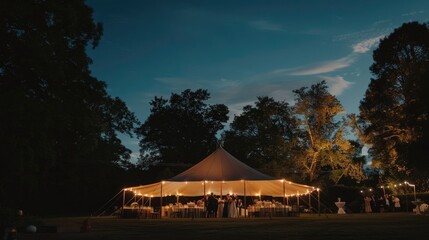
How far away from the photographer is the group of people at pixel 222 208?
722 inches

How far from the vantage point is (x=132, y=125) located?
32156mm

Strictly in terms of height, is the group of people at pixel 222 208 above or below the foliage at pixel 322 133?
below

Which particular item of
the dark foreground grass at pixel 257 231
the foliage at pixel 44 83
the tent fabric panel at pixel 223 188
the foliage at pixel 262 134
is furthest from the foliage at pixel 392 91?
the foliage at pixel 44 83

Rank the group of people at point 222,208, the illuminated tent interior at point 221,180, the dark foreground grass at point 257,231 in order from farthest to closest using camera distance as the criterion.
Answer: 1. the group of people at point 222,208
2. the illuminated tent interior at point 221,180
3. the dark foreground grass at point 257,231

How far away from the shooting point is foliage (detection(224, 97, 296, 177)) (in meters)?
30.1

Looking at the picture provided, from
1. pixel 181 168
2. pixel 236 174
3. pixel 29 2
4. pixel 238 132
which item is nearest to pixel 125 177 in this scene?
pixel 181 168

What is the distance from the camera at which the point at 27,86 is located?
1201cm

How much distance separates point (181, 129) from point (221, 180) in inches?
856

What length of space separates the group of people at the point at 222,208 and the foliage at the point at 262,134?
35.1ft

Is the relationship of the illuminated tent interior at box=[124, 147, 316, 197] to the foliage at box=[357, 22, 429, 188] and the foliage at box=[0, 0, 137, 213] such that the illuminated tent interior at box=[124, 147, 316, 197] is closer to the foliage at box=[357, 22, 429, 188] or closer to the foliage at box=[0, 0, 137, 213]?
the foliage at box=[0, 0, 137, 213]

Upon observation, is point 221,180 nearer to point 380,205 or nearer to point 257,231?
point 257,231

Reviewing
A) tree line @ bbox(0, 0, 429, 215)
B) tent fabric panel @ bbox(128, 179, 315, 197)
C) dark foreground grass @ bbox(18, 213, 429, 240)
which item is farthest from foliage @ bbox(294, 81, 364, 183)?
dark foreground grass @ bbox(18, 213, 429, 240)

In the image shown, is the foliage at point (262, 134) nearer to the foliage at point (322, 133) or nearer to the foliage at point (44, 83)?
the foliage at point (322, 133)

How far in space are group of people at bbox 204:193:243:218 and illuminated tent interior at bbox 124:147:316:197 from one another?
23.8 inches
